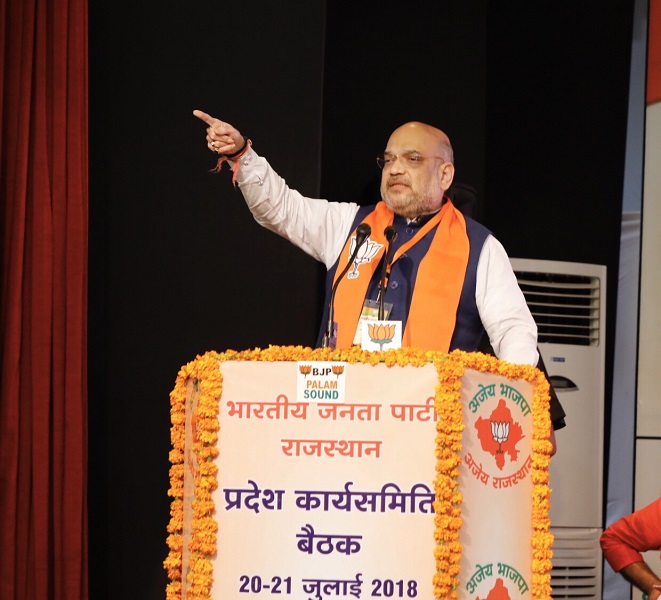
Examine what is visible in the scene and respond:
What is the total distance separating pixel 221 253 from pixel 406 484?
175 centimetres

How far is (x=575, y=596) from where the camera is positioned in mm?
4172

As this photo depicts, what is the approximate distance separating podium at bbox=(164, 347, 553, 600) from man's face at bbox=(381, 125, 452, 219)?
3.13 feet

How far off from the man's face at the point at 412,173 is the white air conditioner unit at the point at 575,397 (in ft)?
3.51

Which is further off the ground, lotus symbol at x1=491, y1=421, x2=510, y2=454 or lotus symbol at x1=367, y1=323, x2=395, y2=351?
lotus symbol at x1=367, y1=323, x2=395, y2=351

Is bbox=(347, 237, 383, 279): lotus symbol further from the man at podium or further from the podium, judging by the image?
the podium

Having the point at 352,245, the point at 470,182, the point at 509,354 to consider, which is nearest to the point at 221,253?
the point at 352,245

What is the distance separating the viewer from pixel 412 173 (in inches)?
125

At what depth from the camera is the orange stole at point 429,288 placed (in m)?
2.91

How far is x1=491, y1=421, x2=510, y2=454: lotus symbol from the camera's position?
7.68 ft

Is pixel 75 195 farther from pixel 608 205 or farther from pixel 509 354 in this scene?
pixel 608 205

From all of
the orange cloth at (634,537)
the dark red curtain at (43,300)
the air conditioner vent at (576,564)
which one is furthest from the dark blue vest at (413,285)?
the air conditioner vent at (576,564)

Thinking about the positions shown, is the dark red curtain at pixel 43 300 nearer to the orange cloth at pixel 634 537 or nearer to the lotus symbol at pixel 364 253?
the lotus symbol at pixel 364 253

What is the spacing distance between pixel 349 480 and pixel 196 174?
185cm

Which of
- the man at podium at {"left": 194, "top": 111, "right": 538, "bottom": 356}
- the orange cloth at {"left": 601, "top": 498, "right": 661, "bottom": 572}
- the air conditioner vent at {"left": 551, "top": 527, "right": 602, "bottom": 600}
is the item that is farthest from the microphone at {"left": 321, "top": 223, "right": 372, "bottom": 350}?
the air conditioner vent at {"left": 551, "top": 527, "right": 602, "bottom": 600}
